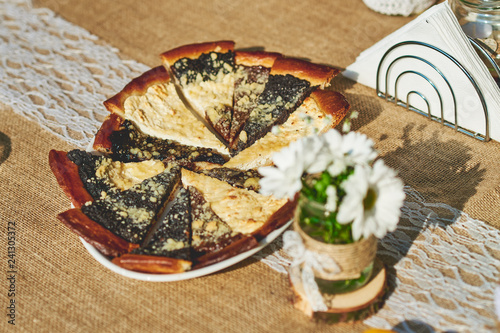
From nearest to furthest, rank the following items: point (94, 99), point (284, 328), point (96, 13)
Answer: point (284, 328) < point (94, 99) < point (96, 13)

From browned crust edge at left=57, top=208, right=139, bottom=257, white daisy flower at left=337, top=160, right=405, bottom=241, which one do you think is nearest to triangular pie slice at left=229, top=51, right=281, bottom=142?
browned crust edge at left=57, top=208, right=139, bottom=257

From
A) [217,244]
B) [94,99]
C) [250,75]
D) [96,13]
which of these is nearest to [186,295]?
[217,244]

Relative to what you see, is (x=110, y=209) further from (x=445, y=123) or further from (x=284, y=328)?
(x=445, y=123)

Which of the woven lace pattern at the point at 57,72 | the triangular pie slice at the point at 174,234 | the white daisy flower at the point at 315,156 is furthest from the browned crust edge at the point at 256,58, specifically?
the white daisy flower at the point at 315,156

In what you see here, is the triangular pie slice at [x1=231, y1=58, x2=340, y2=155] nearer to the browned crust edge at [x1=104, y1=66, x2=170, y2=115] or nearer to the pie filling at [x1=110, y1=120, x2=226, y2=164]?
the pie filling at [x1=110, y1=120, x2=226, y2=164]

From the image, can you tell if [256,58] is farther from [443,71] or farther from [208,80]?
[443,71]

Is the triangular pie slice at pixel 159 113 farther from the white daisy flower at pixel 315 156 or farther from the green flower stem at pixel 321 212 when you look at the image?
the white daisy flower at pixel 315 156

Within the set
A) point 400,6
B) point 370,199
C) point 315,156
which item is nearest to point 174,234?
point 315,156
